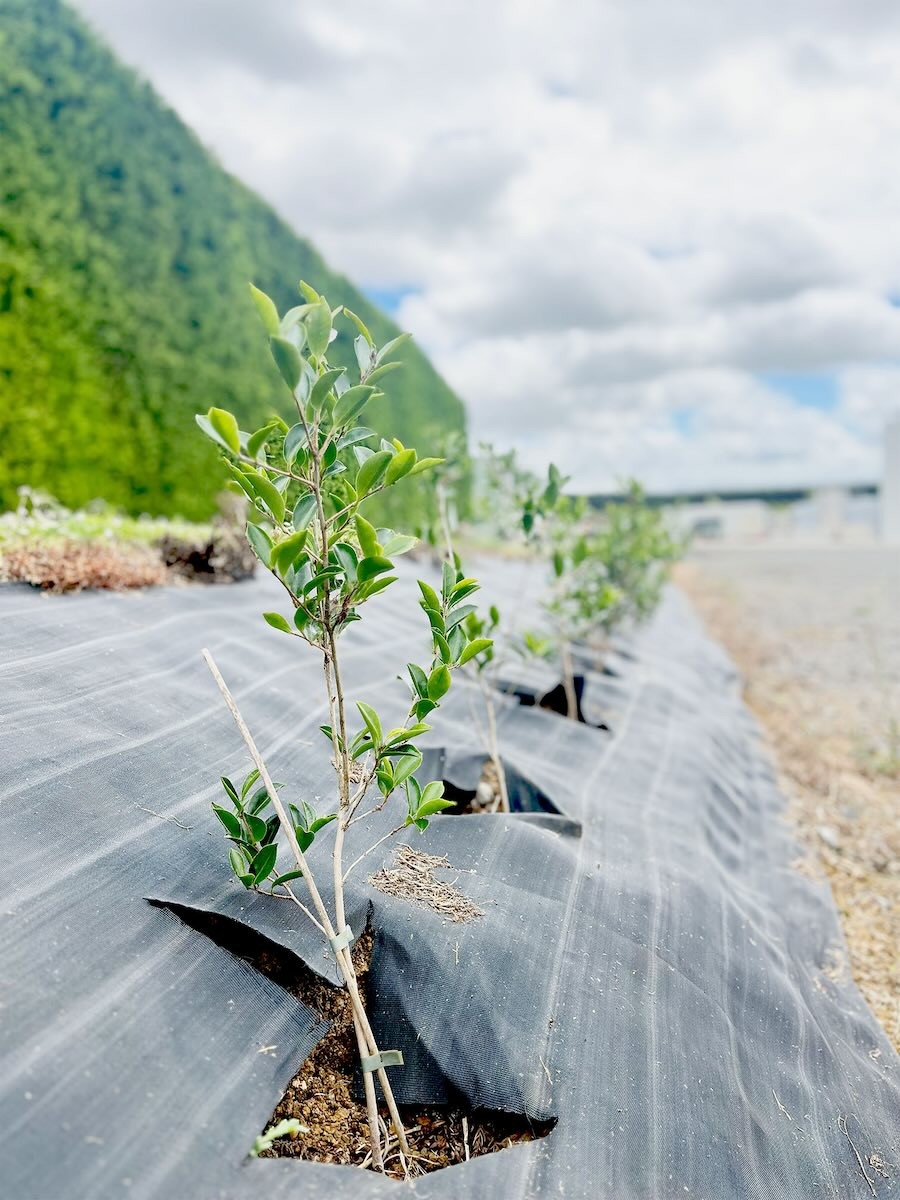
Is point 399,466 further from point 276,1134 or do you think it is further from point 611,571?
point 611,571

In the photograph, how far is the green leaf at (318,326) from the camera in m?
1.16

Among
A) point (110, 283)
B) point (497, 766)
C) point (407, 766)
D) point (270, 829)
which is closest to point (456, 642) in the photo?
point (407, 766)

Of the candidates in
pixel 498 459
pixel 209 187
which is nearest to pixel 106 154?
pixel 209 187

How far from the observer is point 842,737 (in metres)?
5.14

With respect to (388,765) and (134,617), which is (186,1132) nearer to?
(388,765)

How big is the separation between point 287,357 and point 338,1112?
114 cm

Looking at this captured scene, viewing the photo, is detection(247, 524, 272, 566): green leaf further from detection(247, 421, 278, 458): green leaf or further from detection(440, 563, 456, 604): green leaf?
detection(440, 563, 456, 604): green leaf

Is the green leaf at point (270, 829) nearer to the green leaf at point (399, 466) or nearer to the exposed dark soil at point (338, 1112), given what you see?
the exposed dark soil at point (338, 1112)

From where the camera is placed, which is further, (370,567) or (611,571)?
(611,571)

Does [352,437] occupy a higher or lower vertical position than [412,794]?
higher

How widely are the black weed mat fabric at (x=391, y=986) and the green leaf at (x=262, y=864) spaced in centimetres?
7

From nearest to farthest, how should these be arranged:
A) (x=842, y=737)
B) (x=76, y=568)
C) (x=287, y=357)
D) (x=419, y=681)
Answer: (x=287, y=357) → (x=419, y=681) → (x=76, y=568) → (x=842, y=737)

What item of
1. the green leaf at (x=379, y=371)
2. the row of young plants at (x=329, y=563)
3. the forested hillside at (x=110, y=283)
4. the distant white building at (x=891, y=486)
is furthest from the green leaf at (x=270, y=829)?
the distant white building at (x=891, y=486)

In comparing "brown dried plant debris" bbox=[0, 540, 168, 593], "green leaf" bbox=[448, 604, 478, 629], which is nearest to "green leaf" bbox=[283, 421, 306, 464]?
"green leaf" bbox=[448, 604, 478, 629]
